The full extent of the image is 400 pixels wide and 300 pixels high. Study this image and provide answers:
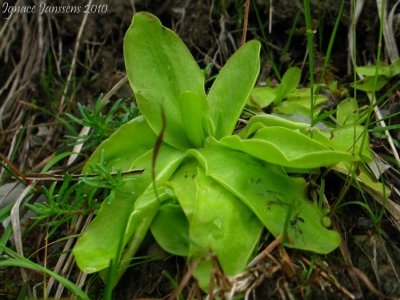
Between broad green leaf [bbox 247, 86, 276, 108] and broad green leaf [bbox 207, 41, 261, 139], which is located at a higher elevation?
broad green leaf [bbox 207, 41, 261, 139]

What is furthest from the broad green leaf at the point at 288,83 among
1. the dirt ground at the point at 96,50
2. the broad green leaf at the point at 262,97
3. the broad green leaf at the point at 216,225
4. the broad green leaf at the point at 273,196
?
the broad green leaf at the point at 216,225

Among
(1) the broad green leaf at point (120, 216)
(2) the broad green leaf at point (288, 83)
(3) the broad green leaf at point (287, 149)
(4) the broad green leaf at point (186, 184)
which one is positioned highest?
(3) the broad green leaf at point (287, 149)

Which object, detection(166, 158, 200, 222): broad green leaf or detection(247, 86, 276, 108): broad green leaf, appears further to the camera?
detection(247, 86, 276, 108): broad green leaf

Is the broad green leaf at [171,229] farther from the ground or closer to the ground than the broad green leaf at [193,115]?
closer to the ground

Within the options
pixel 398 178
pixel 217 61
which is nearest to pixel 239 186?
pixel 398 178

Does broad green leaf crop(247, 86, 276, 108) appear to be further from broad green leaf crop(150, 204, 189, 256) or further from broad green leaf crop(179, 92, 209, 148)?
broad green leaf crop(150, 204, 189, 256)

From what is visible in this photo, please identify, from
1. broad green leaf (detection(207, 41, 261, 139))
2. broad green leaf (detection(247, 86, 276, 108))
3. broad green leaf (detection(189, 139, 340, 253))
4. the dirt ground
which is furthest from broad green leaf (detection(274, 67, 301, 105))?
broad green leaf (detection(189, 139, 340, 253))

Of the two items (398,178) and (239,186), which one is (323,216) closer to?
(239,186)

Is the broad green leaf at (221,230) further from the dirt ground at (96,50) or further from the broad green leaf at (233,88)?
the dirt ground at (96,50)
